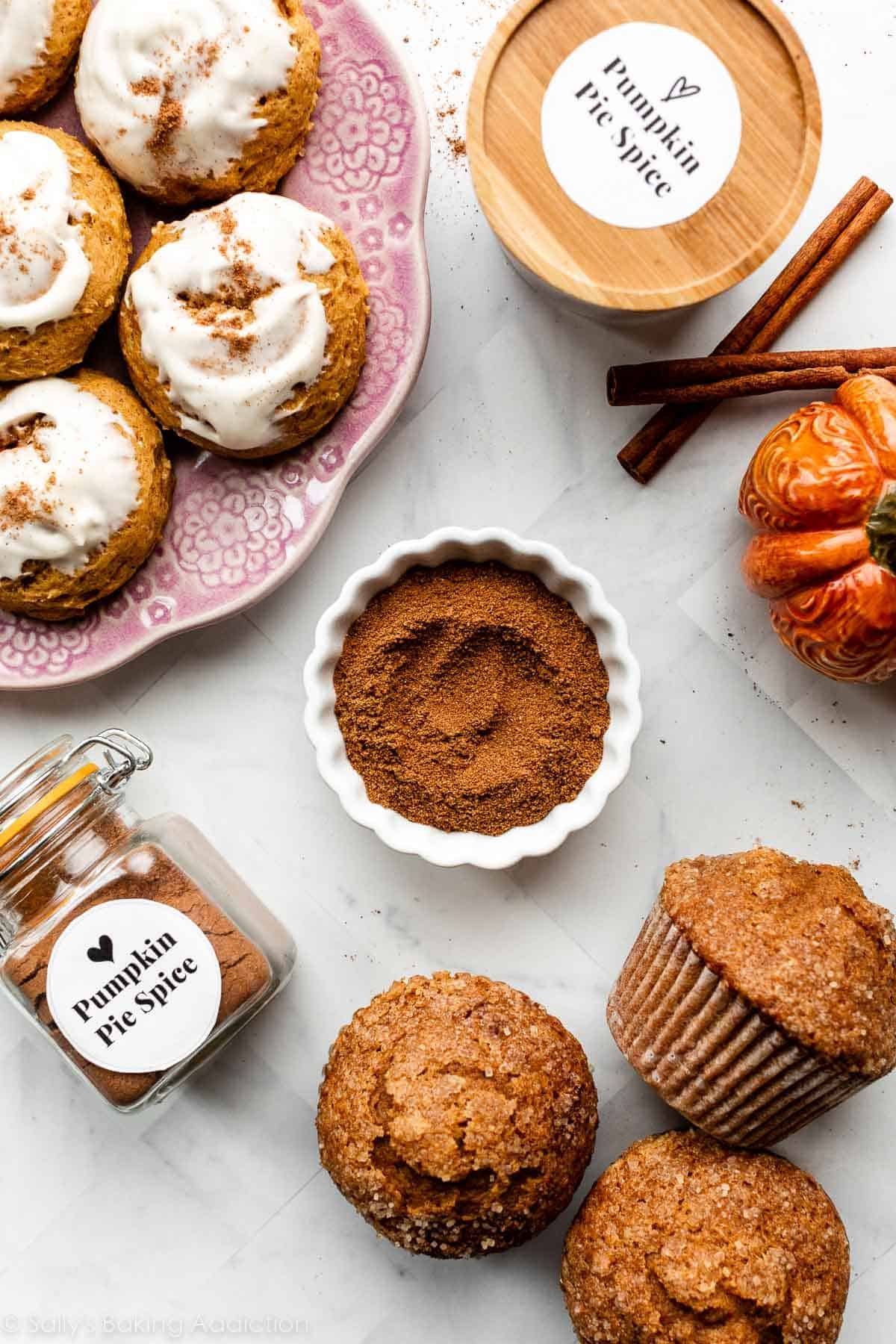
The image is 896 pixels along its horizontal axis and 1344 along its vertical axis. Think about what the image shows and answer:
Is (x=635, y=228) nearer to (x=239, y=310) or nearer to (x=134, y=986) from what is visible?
(x=239, y=310)

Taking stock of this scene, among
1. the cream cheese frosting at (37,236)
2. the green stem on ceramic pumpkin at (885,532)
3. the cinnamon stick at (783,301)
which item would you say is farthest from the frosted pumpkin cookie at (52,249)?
the green stem on ceramic pumpkin at (885,532)

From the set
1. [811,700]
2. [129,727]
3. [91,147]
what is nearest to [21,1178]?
[129,727]

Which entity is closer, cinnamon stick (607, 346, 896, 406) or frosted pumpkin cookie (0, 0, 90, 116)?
frosted pumpkin cookie (0, 0, 90, 116)

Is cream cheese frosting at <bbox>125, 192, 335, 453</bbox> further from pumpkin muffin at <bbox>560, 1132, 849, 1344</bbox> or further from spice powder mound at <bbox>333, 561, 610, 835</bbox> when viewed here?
pumpkin muffin at <bbox>560, 1132, 849, 1344</bbox>

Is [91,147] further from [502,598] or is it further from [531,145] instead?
[502,598]

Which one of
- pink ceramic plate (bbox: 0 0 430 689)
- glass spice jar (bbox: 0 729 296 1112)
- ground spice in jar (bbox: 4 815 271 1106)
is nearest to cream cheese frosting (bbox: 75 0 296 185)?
pink ceramic plate (bbox: 0 0 430 689)

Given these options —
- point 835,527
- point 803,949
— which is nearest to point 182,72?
point 835,527
